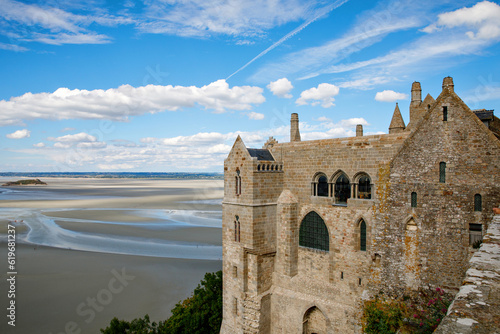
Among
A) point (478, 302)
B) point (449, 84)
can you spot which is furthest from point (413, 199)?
point (478, 302)

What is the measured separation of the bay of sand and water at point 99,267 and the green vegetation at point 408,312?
1624 cm

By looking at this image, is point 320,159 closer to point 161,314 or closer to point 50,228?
point 161,314

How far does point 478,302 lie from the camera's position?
4.52 meters

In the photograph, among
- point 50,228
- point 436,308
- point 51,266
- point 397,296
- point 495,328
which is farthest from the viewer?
point 50,228

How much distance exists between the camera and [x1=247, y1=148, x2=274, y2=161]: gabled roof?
18919 millimetres

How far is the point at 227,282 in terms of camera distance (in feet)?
64.5

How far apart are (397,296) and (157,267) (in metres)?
26.5

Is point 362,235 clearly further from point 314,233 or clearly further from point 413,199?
point 413,199

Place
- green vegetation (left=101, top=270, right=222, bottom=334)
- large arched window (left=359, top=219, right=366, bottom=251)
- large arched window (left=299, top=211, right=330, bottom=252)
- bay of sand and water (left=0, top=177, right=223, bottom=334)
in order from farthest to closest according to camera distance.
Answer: bay of sand and water (left=0, top=177, right=223, bottom=334) → green vegetation (left=101, top=270, right=222, bottom=334) → large arched window (left=299, top=211, right=330, bottom=252) → large arched window (left=359, top=219, right=366, bottom=251)

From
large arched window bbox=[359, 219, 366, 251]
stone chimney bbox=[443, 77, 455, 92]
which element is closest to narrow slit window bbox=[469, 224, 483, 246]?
stone chimney bbox=[443, 77, 455, 92]

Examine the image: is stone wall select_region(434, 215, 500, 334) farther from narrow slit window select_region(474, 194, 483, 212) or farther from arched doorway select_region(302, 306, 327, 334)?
arched doorway select_region(302, 306, 327, 334)

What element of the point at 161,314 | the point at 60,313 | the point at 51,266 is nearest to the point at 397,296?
the point at 161,314

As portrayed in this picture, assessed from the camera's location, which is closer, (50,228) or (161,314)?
(161,314)

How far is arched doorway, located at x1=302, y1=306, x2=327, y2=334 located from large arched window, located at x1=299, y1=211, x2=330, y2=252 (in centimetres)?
351
